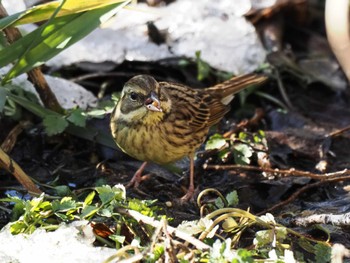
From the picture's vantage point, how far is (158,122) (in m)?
4.40

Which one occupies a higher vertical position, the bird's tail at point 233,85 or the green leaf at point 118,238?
the green leaf at point 118,238

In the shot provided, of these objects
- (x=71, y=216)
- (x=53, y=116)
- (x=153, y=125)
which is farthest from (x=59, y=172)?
(x=71, y=216)

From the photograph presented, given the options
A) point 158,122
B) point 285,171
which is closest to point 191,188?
point 158,122

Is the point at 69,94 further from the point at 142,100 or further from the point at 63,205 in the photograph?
the point at 63,205

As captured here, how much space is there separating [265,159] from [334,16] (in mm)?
1650

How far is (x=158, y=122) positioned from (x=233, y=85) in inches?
34.9

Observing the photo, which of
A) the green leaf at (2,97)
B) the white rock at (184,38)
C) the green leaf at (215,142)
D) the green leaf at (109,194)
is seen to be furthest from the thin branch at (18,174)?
the white rock at (184,38)

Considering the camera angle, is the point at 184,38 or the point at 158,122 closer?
the point at 158,122

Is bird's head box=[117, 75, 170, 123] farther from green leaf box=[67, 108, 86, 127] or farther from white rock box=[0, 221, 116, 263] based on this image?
white rock box=[0, 221, 116, 263]

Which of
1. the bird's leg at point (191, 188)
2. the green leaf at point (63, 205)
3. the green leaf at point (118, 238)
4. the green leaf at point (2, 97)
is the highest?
the green leaf at point (2, 97)

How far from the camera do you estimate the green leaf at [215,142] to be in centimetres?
451

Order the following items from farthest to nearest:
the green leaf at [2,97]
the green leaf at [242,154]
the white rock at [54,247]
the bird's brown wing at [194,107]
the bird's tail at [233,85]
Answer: the bird's tail at [233,85], the bird's brown wing at [194,107], the green leaf at [242,154], the green leaf at [2,97], the white rock at [54,247]

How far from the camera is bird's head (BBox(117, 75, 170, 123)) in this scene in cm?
422

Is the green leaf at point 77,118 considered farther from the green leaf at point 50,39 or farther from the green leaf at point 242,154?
the green leaf at point 242,154
